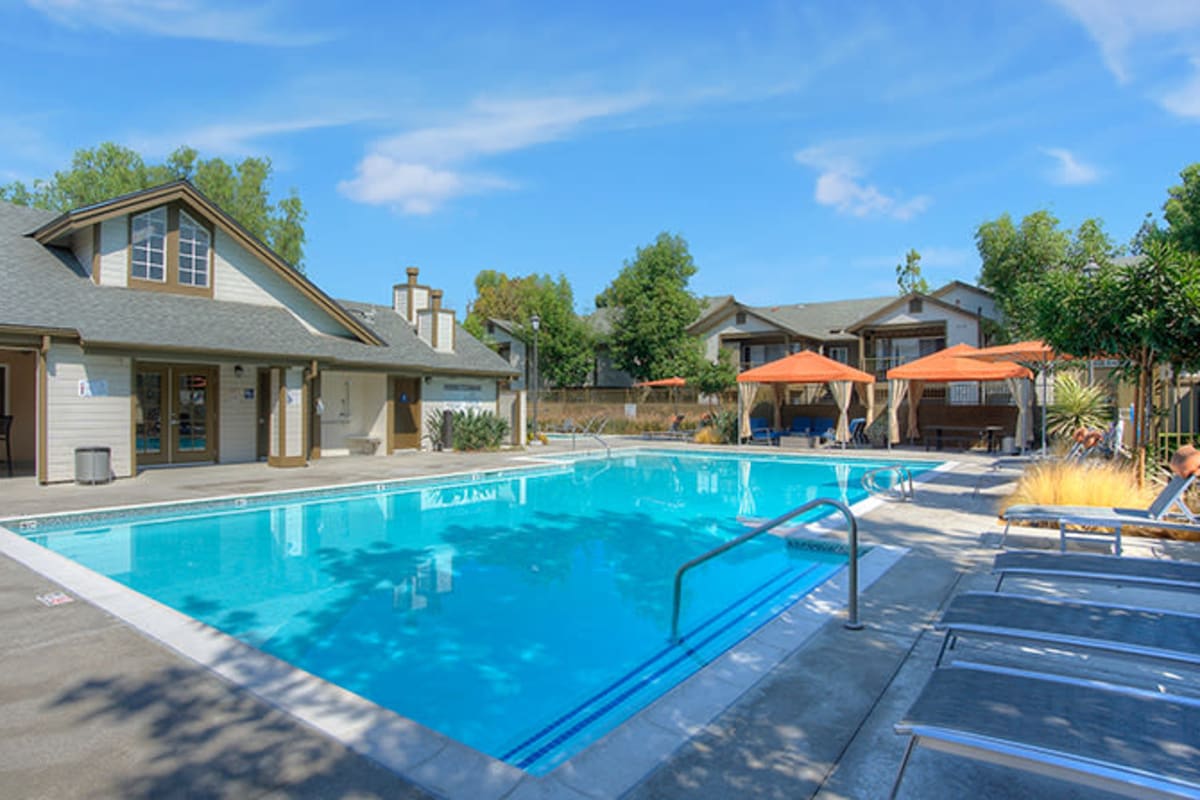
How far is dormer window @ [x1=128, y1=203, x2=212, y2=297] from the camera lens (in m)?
14.9

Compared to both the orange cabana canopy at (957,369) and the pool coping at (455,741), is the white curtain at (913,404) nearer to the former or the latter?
the orange cabana canopy at (957,369)

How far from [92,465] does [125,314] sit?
10.7ft

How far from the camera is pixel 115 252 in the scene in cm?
1460

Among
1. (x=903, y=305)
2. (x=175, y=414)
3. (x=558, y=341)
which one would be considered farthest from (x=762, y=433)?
(x=175, y=414)

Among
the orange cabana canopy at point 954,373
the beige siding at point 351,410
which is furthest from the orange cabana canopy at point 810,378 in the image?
the beige siding at point 351,410

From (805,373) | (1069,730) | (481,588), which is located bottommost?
(481,588)

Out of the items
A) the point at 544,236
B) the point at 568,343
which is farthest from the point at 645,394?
the point at 544,236

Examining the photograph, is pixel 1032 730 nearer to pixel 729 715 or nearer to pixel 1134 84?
pixel 729 715

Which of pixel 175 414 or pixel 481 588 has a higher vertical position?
pixel 175 414

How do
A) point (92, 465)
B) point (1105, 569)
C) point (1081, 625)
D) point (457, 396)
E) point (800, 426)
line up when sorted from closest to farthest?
1. point (1081, 625)
2. point (1105, 569)
3. point (92, 465)
4. point (457, 396)
5. point (800, 426)

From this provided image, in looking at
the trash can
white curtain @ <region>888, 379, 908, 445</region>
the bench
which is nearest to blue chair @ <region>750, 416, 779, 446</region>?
white curtain @ <region>888, 379, 908, 445</region>

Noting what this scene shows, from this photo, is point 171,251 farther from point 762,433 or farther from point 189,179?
point 189,179

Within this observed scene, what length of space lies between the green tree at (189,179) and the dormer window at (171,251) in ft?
64.6

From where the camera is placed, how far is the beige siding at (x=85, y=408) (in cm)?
1255
